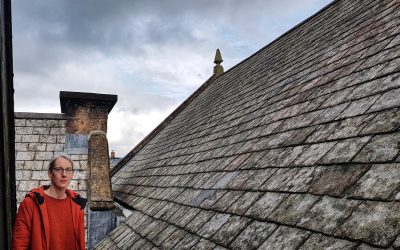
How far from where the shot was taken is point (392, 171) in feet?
6.03

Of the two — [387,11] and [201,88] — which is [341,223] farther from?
[201,88]

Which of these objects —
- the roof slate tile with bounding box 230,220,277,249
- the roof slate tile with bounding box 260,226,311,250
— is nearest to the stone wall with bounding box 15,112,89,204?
the roof slate tile with bounding box 230,220,277,249

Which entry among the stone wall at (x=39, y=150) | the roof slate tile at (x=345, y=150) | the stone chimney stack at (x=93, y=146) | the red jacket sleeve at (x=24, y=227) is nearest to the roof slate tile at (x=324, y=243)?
the roof slate tile at (x=345, y=150)

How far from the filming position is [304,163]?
8.77 feet

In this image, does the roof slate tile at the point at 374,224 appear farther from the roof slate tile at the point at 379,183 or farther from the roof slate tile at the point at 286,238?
the roof slate tile at the point at 286,238

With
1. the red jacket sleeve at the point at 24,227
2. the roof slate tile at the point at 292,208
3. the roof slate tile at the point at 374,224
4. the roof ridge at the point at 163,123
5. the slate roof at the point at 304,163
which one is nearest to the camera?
the roof slate tile at the point at 374,224

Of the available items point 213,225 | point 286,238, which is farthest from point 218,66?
point 286,238

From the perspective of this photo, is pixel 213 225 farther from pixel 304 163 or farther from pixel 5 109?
pixel 5 109

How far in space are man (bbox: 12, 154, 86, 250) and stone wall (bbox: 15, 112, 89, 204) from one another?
4.92 meters

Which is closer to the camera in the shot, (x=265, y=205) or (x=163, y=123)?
(x=265, y=205)

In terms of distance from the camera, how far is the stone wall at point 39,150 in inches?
308

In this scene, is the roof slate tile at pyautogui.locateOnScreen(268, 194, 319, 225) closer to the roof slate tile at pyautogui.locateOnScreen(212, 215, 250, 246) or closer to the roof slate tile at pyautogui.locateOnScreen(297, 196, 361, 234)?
the roof slate tile at pyautogui.locateOnScreen(297, 196, 361, 234)

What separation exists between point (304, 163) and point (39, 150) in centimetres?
746

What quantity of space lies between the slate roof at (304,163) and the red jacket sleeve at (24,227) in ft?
3.77
